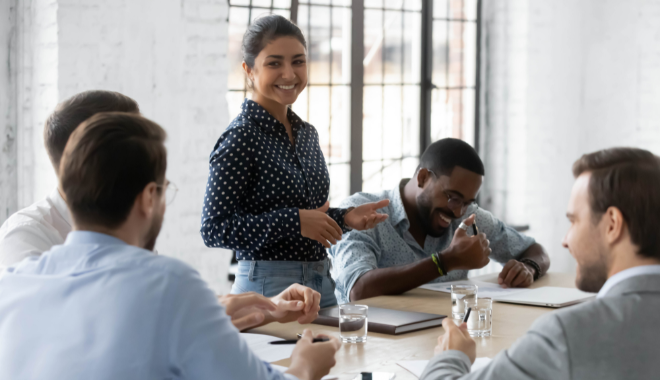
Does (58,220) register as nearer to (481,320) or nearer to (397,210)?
(481,320)

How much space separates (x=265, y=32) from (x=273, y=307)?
3.03 ft

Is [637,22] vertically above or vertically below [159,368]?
above

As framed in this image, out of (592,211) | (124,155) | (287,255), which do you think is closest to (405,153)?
(287,255)

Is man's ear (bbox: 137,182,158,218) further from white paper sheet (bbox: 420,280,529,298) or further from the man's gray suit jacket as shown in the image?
white paper sheet (bbox: 420,280,529,298)

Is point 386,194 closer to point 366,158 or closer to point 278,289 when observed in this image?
point 278,289

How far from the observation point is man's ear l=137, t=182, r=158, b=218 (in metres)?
1.03

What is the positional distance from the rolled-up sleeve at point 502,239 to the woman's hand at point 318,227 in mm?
1094

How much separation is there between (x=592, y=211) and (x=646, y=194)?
3.8 inches

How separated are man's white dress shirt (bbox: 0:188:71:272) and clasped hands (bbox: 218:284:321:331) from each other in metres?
0.39

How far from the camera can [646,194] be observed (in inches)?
45.2

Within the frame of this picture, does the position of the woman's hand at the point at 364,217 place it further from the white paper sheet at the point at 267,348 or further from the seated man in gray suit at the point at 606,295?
the seated man in gray suit at the point at 606,295

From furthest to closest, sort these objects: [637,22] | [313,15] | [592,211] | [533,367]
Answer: [637,22] → [313,15] → [592,211] → [533,367]

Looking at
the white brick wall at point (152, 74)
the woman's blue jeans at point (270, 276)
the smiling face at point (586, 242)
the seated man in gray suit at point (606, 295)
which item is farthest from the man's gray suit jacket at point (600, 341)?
the white brick wall at point (152, 74)

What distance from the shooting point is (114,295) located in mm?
962
